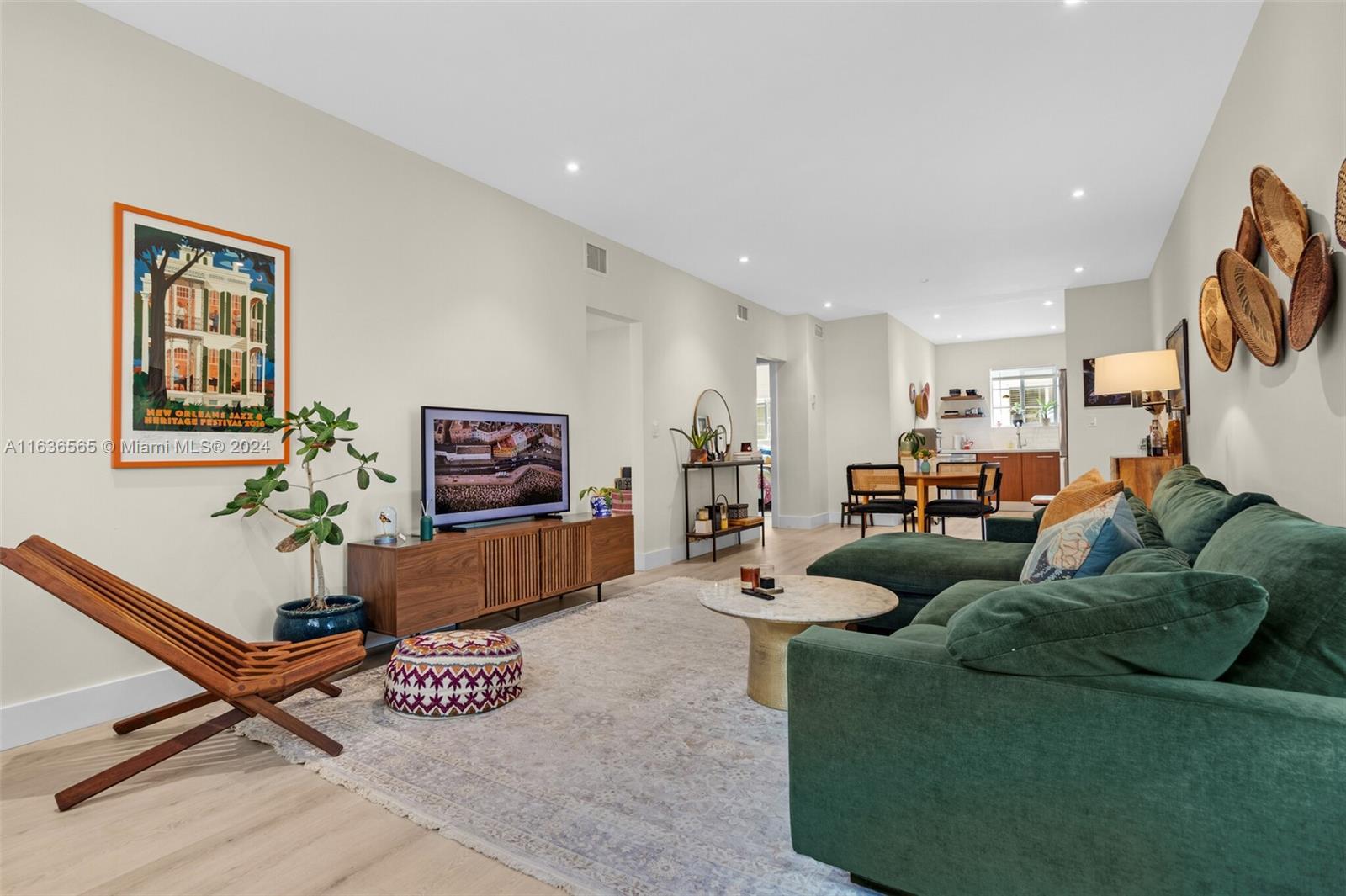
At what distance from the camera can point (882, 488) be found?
22.6 ft

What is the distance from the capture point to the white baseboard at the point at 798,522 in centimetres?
872

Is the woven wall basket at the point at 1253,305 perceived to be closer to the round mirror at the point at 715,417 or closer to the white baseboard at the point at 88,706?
the round mirror at the point at 715,417

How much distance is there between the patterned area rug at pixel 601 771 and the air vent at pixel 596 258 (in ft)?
10.4

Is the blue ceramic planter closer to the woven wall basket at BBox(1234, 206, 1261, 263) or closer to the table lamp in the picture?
the woven wall basket at BBox(1234, 206, 1261, 263)

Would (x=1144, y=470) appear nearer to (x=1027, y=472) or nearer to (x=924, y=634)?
(x=924, y=634)

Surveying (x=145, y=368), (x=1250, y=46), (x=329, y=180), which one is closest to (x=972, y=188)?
(x=1250, y=46)

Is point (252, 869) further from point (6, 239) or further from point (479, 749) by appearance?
point (6, 239)

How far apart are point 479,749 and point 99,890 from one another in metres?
1.03

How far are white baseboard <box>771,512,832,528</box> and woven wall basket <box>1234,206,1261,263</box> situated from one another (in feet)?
19.6

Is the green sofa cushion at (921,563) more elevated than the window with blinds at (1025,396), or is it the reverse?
the window with blinds at (1025,396)

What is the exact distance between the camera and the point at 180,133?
3000mm

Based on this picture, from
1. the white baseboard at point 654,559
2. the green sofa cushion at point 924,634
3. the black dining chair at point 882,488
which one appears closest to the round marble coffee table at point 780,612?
the green sofa cushion at point 924,634

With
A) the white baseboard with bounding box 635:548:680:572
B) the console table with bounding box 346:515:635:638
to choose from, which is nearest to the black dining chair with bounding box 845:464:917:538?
the white baseboard with bounding box 635:548:680:572

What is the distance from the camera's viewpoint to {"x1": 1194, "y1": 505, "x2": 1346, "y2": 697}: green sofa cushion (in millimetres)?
1226
